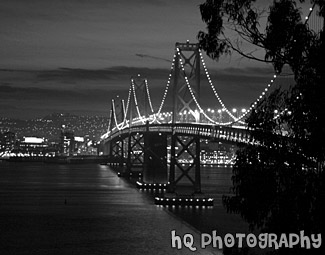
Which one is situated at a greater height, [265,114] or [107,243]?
[265,114]

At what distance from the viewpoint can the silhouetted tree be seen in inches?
551

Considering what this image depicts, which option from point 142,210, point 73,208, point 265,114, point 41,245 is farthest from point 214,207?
point 265,114

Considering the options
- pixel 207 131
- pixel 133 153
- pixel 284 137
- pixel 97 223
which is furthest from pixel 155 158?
pixel 284 137

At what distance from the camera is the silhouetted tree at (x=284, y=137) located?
551 inches

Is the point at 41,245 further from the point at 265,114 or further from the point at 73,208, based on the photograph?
the point at 265,114

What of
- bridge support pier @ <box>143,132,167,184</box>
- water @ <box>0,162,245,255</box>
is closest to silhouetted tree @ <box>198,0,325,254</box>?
water @ <box>0,162,245,255</box>

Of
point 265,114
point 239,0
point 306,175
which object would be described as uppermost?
point 239,0

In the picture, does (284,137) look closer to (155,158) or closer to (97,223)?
(97,223)

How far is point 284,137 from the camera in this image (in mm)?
15258

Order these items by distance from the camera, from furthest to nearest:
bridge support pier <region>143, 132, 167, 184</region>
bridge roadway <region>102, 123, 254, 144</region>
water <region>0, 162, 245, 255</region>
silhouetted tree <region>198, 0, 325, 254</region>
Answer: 1. bridge support pier <region>143, 132, 167, 184</region>
2. bridge roadway <region>102, 123, 254, 144</region>
3. water <region>0, 162, 245, 255</region>
4. silhouetted tree <region>198, 0, 325, 254</region>

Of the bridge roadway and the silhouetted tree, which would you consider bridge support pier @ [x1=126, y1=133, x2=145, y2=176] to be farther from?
the silhouetted tree

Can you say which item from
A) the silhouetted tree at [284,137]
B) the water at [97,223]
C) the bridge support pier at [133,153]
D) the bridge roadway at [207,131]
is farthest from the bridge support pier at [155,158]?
the silhouetted tree at [284,137]

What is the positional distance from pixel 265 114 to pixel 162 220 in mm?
31810

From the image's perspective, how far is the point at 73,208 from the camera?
181 feet
